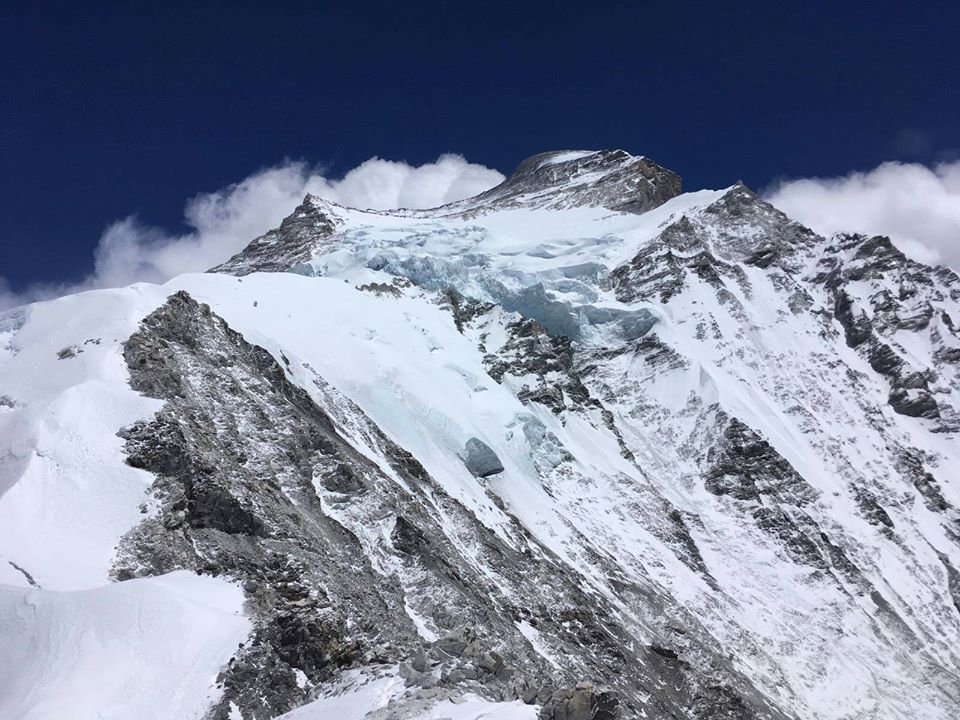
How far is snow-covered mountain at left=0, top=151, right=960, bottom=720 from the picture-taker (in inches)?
901

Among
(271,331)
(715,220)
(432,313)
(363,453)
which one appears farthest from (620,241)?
(363,453)

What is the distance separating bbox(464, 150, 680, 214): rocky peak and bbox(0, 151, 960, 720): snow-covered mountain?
2.35 metres

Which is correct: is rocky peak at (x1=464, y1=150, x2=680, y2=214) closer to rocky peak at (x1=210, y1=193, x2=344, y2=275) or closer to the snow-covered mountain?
the snow-covered mountain

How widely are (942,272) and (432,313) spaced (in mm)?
61781

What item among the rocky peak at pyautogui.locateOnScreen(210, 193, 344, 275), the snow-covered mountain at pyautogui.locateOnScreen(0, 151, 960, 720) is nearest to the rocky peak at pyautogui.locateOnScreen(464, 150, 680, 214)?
the snow-covered mountain at pyautogui.locateOnScreen(0, 151, 960, 720)

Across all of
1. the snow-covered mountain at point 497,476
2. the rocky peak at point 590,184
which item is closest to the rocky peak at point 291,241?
the snow-covered mountain at point 497,476

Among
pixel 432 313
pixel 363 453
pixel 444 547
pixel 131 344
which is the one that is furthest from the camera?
pixel 432 313

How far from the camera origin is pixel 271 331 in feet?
181

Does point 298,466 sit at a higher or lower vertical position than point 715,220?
lower

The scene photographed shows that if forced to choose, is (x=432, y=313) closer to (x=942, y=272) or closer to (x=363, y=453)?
(x=363, y=453)

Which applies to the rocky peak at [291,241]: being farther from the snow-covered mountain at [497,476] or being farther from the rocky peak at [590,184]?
the rocky peak at [590,184]

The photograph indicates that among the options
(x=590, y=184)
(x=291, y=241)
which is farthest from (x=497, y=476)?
(x=590, y=184)

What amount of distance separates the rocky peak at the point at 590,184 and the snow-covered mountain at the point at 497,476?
92.5 inches

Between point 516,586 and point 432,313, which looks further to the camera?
point 432,313
